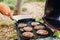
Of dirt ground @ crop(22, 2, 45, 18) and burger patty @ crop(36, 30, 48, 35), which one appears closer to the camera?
burger patty @ crop(36, 30, 48, 35)

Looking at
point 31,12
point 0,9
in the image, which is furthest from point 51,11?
point 31,12

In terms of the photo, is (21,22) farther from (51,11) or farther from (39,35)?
(51,11)

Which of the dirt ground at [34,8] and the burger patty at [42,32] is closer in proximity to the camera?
the burger patty at [42,32]

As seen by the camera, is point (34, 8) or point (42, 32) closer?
point (42, 32)

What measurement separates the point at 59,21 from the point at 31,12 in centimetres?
191

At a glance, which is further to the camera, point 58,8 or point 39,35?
point 39,35

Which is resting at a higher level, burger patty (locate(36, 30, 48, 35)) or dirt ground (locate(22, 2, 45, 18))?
burger patty (locate(36, 30, 48, 35))

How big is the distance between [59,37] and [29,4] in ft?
7.28

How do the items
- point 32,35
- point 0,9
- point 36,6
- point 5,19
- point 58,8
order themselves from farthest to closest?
point 36,6 < point 0,9 < point 5,19 < point 32,35 < point 58,8

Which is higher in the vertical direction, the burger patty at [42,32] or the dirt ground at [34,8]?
the burger patty at [42,32]

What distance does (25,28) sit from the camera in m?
1.67

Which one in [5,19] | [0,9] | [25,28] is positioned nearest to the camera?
[25,28]

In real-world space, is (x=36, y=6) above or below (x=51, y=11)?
below

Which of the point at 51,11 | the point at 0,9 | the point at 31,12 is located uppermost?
the point at 51,11
